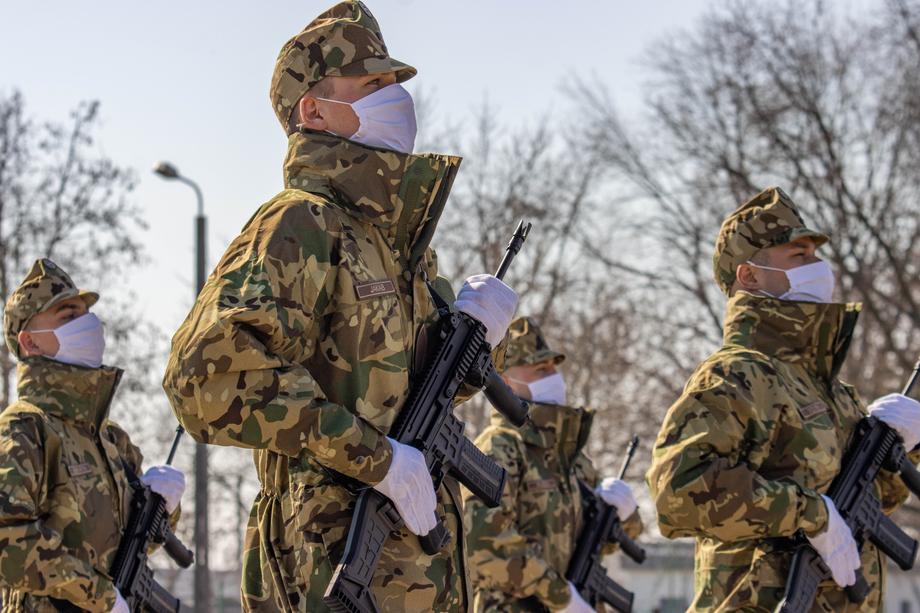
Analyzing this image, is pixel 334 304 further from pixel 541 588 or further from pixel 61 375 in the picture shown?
pixel 541 588

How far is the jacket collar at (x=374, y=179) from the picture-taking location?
516 centimetres

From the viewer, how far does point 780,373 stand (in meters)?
6.98

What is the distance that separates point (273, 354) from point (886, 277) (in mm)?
21555

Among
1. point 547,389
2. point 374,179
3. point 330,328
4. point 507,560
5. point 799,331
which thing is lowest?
point 507,560

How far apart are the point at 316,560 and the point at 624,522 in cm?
620

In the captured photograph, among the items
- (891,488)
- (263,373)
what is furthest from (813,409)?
(263,373)

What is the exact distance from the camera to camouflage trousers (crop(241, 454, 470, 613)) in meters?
4.89

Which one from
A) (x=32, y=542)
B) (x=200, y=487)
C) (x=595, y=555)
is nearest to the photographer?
(x=32, y=542)

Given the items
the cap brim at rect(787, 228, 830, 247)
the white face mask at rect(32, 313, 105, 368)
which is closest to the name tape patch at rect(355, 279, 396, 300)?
the cap brim at rect(787, 228, 830, 247)

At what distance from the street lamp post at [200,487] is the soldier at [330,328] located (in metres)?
13.3

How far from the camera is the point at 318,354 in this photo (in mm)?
Result: 5039

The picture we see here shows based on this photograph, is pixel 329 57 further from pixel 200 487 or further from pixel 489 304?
pixel 200 487

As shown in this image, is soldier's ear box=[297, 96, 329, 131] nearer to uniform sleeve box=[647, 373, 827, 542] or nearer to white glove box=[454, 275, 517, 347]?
white glove box=[454, 275, 517, 347]

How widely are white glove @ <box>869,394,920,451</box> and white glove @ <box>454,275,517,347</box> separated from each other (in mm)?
2500
